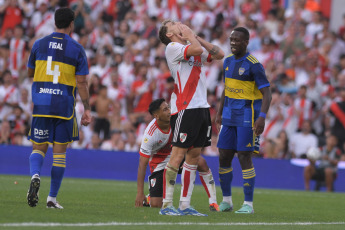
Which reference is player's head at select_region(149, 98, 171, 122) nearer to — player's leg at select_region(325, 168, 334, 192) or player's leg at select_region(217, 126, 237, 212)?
player's leg at select_region(217, 126, 237, 212)

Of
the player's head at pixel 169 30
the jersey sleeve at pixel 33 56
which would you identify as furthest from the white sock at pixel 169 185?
the jersey sleeve at pixel 33 56

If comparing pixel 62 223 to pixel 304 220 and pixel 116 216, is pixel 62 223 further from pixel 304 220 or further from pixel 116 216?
pixel 304 220

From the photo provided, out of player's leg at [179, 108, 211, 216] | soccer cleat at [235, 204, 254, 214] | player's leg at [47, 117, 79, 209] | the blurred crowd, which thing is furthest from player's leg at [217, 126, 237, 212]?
the blurred crowd

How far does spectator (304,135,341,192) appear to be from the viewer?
59.0 ft

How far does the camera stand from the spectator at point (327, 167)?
59.0 feet

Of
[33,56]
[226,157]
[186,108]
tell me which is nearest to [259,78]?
[226,157]

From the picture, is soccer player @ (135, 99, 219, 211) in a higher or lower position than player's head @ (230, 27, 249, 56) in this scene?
lower

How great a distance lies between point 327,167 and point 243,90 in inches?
333

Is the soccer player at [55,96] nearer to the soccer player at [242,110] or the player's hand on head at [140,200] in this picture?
the player's hand on head at [140,200]

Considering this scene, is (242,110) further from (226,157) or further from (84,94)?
(84,94)

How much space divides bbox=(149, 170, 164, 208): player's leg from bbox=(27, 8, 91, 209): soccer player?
1.94 meters

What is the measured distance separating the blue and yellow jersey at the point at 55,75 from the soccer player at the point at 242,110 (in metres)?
2.39

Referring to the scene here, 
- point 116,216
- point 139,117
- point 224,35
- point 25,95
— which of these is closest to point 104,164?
point 139,117

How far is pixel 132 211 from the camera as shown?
9125 mm
